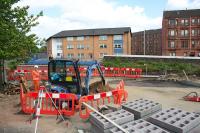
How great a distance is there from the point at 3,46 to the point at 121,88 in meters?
6.97

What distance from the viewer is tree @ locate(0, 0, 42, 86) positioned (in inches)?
578

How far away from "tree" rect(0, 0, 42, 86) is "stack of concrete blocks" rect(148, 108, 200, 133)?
10051 mm

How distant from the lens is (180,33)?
70938 millimetres

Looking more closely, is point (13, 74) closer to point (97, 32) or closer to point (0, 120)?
point (0, 120)

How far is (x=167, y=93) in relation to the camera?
17.2 m

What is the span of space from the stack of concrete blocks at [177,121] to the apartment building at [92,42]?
180 ft

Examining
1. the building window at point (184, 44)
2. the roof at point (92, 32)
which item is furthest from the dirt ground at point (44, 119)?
the building window at point (184, 44)

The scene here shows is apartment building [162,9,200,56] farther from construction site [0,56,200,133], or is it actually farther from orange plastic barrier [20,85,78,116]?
orange plastic barrier [20,85,78,116]

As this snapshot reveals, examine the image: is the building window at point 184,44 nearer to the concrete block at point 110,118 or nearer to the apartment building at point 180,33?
the apartment building at point 180,33

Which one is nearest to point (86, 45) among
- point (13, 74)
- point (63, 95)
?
point (13, 74)

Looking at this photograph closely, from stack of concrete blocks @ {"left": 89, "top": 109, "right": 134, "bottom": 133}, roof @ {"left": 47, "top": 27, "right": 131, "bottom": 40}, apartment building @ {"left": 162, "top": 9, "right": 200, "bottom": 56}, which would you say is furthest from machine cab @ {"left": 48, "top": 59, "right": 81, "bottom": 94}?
apartment building @ {"left": 162, "top": 9, "right": 200, "bottom": 56}

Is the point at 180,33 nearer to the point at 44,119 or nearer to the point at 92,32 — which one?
the point at 92,32

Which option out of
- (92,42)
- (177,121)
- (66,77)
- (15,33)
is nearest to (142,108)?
(177,121)

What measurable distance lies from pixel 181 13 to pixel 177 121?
69.9 meters
